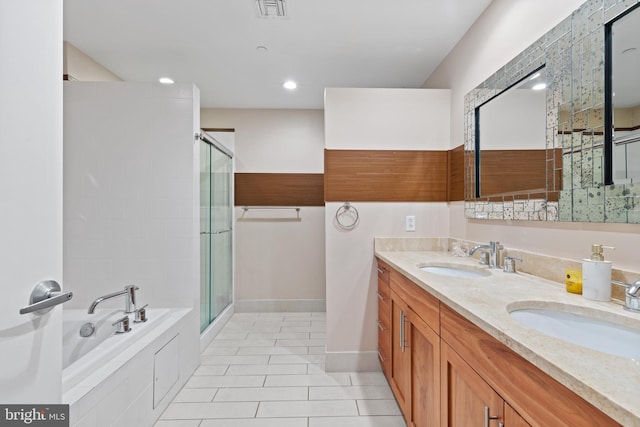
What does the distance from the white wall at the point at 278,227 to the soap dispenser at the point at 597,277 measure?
115 inches

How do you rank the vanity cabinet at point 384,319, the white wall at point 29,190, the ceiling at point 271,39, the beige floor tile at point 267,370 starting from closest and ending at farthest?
the white wall at point 29,190 < the ceiling at point 271,39 < the vanity cabinet at point 384,319 < the beige floor tile at point 267,370

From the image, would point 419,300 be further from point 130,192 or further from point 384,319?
point 130,192

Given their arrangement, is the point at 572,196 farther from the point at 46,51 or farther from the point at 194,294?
the point at 194,294

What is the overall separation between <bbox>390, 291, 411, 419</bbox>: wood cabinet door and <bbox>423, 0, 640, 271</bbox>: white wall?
72cm

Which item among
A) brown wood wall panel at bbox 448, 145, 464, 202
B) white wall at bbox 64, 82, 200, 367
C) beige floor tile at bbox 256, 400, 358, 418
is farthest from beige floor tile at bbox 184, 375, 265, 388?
brown wood wall panel at bbox 448, 145, 464, 202

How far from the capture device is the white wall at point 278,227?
3848 millimetres

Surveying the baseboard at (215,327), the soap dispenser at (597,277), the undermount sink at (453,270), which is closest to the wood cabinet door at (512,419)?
the soap dispenser at (597,277)

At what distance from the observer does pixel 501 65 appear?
72.3 inches

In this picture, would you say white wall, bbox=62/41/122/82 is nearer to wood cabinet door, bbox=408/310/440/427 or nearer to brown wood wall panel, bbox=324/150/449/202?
brown wood wall panel, bbox=324/150/449/202

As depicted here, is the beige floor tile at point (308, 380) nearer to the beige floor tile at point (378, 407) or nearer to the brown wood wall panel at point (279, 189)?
the beige floor tile at point (378, 407)

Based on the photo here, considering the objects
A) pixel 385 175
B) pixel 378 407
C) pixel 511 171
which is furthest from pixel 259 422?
pixel 511 171

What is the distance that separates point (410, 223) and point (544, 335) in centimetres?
177

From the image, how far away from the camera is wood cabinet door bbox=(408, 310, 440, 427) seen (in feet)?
4.09

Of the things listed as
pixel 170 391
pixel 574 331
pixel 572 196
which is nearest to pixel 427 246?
pixel 572 196
